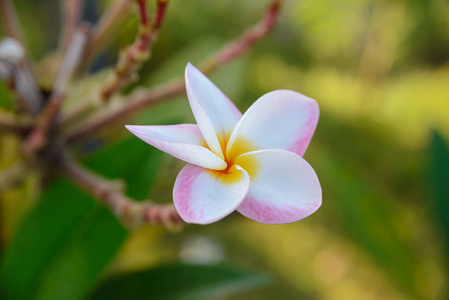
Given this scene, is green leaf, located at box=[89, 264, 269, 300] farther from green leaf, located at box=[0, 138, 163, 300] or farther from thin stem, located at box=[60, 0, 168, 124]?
thin stem, located at box=[60, 0, 168, 124]

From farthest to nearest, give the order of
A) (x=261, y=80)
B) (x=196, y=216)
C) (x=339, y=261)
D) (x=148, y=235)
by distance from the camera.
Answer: (x=261, y=80), (x=339, y=261), (x=148, y=235), (x=196, y=216)

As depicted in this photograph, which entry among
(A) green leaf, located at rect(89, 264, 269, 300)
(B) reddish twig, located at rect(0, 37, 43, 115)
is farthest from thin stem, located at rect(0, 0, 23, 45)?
(A) green leaf, located at rect(89, 264, 269, 300)

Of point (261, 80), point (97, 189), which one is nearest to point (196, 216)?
point (97, 189)

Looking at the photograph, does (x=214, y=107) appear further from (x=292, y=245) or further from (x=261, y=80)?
(x=261, y=80)

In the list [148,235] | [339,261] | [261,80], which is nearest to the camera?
[148,235]

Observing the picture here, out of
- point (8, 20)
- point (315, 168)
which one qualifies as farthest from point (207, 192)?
point (315, 168)

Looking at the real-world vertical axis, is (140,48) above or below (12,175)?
above

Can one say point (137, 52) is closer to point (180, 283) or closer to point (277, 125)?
point (277, 125)
